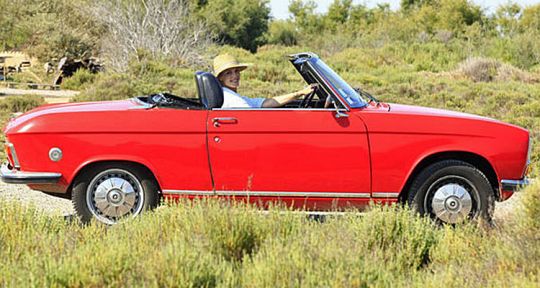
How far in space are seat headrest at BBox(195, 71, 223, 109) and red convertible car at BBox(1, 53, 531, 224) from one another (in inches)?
1.2

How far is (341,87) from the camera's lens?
7.20 metres

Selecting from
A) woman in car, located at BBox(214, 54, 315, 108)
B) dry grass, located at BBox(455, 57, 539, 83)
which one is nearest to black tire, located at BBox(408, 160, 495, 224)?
woman in car, located at BBox(214, 54, 315, 108)

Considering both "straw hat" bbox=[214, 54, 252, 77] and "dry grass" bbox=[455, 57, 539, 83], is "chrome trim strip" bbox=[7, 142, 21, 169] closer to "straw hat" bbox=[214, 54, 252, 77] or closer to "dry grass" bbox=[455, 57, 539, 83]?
"straw hat" bbox=[214, 54, 252, 77]

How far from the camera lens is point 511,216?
20.6 ft

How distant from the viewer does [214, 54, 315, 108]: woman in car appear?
23.5ft

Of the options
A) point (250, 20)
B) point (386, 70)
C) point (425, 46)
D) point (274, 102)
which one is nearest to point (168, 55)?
point (386, 70)

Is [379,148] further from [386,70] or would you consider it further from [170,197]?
[386,70]

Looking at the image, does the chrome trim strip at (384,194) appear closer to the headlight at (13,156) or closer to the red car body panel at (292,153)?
the red car body panel at (292,153)

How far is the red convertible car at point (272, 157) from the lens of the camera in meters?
6.73

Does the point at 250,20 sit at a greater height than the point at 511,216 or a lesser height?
greater

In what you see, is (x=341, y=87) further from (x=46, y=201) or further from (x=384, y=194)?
(x=46, y=201)

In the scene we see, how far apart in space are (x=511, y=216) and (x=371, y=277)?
1956 millimetres

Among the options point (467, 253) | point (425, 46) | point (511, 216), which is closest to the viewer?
point (467, 253)

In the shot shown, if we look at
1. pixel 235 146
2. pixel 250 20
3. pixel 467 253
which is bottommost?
pixel 467 253
